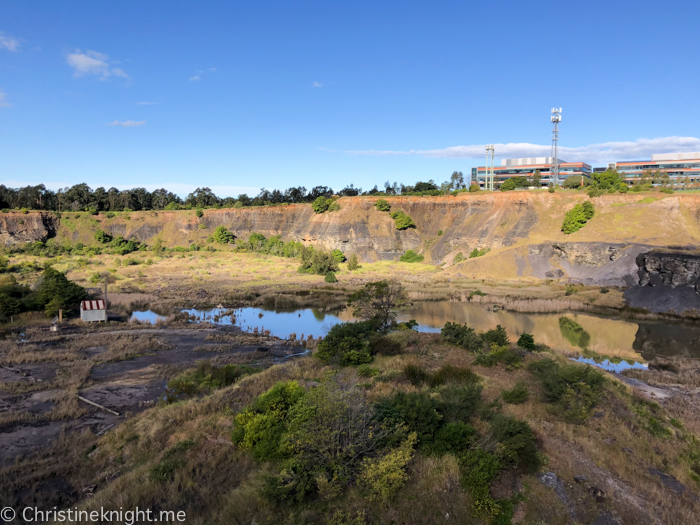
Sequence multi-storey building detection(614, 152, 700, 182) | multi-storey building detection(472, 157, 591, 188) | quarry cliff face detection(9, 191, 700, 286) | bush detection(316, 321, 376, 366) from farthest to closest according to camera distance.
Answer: multi-storey building detection(472, 157, 591, 188) < multi-storey building detection(614, 152, 700, 182) < quarry cliff face detection(9, 191, 700, 286) < bush detection(316, 321, 376, 366)

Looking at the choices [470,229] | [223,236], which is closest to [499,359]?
[470,229]

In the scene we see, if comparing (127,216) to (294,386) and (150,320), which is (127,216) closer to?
(150,320)

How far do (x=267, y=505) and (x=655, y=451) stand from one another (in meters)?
11.2

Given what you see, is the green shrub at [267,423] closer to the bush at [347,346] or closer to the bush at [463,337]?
the bush at [347,346]

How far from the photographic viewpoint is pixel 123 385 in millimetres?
18734

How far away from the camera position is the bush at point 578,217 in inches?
2345

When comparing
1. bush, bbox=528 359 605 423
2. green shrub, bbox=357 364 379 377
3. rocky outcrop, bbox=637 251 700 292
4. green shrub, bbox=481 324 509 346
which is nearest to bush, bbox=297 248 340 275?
rocky outcrop, bbox=637 251 700 292

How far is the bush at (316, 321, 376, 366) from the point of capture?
1931 cm

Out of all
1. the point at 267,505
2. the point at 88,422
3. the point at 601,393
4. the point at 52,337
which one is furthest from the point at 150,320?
the point at 601,393

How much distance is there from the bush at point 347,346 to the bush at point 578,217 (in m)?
49.5

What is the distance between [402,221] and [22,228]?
76573mm

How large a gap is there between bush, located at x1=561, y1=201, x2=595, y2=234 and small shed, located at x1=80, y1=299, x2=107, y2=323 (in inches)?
2338

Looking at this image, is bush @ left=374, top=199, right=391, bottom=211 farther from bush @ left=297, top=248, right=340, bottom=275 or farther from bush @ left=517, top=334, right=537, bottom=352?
bush @ left=517, top=334, right=537, bottom=352

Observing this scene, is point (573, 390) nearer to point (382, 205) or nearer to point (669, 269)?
point (669, 269)
